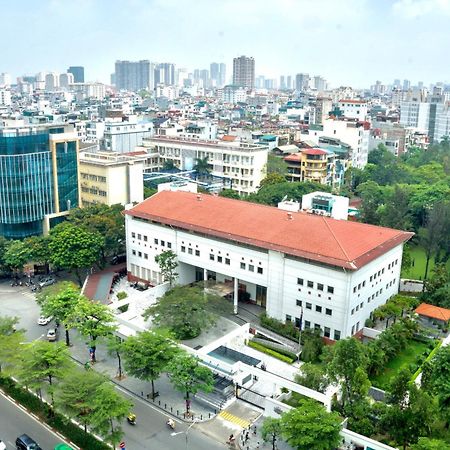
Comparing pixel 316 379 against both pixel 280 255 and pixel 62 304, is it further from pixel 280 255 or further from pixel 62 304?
pixel 62 304

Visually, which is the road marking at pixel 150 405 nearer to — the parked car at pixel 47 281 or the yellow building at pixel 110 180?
the parked car at pixel 47 281

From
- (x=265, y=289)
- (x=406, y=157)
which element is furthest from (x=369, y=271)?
(x=406, y=157)

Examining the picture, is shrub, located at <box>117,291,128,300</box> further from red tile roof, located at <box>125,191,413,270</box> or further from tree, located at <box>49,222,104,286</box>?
red tile roof, located at <box>125,191,413,270</box>

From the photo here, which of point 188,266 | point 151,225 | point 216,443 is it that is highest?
point 151,225

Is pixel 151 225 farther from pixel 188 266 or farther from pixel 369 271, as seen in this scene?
pixel 369 271

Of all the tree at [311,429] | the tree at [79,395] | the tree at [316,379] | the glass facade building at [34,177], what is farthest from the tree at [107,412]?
the glass facade building at [34,177]

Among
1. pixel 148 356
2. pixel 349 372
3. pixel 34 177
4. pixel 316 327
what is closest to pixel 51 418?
pixel 148 356

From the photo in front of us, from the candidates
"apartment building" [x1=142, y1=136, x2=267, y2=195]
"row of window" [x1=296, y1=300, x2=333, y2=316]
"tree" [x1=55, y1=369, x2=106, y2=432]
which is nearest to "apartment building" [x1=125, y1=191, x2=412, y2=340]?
"row of window" [x1=296, y1=300, x2=333, y2=316]
